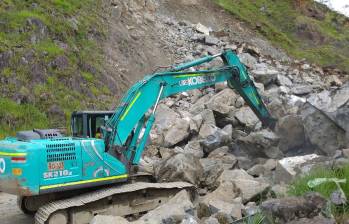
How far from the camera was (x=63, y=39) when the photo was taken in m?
19.5

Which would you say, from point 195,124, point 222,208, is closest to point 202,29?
point 195,124

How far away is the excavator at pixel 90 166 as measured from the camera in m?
7.79

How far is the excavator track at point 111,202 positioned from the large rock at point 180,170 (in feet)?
1.42

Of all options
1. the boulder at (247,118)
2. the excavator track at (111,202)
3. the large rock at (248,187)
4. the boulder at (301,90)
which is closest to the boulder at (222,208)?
the large rock at (248,187)

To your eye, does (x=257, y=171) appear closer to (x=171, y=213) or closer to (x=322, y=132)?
(x=322, y=132)

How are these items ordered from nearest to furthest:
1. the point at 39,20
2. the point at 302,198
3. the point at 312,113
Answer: the point at 302,198, the point at 312,113, the point at 39,20

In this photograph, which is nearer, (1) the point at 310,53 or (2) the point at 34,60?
(2) the point at 34,60

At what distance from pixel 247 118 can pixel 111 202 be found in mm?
6557

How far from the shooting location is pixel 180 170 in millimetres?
9797

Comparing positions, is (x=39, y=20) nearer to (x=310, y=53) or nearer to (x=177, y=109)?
(x=177, y=109)

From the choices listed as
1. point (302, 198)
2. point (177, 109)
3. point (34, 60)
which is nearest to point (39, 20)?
point (34, 60)

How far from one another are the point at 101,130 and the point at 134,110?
71cm

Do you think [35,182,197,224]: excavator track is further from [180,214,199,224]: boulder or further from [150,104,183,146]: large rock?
[150,104,183,146]: large rock

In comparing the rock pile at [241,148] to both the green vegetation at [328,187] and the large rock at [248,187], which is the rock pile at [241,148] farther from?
the green vegetation at [328,187]
